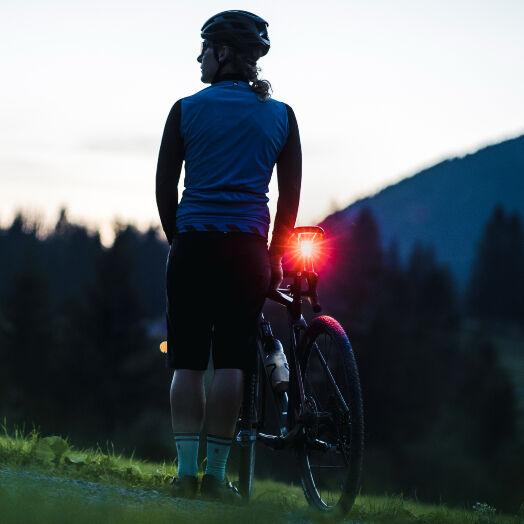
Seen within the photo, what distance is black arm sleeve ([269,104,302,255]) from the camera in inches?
151

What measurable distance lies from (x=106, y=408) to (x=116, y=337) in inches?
159

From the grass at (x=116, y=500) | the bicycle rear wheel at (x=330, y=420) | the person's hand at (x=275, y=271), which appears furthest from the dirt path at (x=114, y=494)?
the person's hand at (x=275, y=271)

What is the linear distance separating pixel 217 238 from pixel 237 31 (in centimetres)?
96

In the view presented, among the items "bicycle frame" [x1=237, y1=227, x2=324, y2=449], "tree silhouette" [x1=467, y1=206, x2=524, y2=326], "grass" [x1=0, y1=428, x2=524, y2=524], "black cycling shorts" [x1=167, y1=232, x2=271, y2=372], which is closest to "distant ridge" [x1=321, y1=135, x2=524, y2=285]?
"tree silhouette" [x1=467, y1=206, x2=524, y2=326]

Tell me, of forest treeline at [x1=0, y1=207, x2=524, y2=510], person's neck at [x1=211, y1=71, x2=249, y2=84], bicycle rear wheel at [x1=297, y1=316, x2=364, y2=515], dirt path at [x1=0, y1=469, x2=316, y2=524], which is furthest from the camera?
forest treeline at [x1=0, y1=207, x2=524, y2=510]

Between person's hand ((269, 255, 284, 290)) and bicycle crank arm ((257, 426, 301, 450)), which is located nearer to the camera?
bicycle crank arm ((257, 426, 301, 450))

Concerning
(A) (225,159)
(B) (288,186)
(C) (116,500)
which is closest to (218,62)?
(A) (225,159)

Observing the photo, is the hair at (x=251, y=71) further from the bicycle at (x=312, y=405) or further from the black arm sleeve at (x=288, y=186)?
the bicycle at (x=312, y=405)

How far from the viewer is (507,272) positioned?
9725cm

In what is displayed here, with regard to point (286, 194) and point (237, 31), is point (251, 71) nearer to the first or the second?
point (237, 31)

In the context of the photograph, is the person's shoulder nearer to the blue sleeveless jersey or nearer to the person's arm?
the blue sleeveless jersey

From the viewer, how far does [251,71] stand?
12.5 ft

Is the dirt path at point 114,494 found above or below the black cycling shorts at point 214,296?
below

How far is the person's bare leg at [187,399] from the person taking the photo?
3.67 meters
